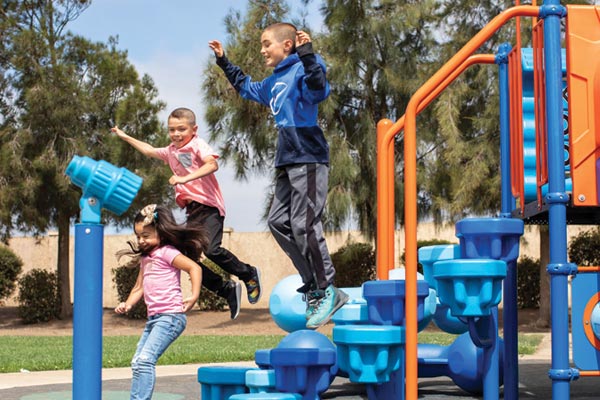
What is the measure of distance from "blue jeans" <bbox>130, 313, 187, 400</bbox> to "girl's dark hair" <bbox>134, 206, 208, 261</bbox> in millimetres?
366

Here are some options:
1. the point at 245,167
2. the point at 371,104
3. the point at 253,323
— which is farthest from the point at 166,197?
the point at 371,104

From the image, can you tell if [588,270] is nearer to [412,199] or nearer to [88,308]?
[412,199]

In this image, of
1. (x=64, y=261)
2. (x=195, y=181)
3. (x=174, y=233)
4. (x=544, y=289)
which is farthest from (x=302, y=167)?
(x=64, y=261)

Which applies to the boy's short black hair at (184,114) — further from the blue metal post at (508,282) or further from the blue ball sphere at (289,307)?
the blue metal post at (508,282)

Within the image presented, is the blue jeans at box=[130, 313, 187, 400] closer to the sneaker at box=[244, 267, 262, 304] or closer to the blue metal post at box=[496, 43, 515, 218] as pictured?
the sneaker at box=[244, 267, 262, 304]

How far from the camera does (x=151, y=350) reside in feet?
15.1

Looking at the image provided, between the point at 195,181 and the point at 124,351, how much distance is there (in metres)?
6.78

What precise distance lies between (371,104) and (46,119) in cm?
668

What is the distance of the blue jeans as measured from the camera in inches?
179

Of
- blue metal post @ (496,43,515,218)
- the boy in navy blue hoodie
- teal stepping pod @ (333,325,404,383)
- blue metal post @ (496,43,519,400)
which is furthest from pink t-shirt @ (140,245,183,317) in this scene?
blue metal post @ (496,43,515,218)

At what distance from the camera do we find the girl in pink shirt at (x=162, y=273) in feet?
15.3

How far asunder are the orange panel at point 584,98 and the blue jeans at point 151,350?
84.1 inches

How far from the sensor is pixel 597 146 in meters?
4.13

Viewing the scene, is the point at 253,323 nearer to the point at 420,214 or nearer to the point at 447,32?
the point at 420,214
